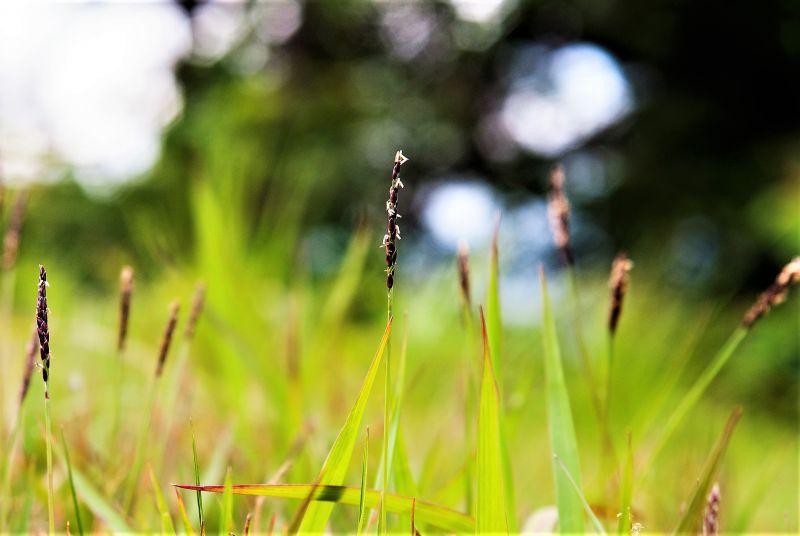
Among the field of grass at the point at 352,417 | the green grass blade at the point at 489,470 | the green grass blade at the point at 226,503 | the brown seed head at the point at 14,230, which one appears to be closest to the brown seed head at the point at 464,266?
the field of grass at the point at 352,417

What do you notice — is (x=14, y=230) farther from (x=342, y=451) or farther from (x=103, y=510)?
(x=342, y=451)

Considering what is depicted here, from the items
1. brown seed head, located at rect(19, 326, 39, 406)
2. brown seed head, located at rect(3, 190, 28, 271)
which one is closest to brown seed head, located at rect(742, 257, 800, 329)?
brown seed head, located at rect(19, 326, 39, 406)

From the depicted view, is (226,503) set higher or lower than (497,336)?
lower

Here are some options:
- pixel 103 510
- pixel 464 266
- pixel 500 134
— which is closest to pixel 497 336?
pixel 464 266

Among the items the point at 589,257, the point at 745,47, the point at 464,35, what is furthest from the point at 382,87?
the point at 745,47

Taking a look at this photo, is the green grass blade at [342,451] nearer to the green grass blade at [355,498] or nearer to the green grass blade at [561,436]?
the green grass blade at [355,498]

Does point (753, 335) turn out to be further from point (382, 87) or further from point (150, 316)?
point (382, 87)

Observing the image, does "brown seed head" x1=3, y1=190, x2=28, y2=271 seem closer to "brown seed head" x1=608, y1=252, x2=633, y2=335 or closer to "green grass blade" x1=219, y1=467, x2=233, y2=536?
"green grass blade" x1=219, y1=467, x2=233, y2=536
